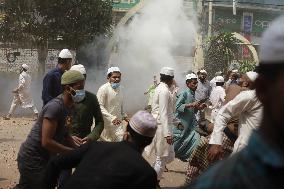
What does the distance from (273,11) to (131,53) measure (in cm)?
1856

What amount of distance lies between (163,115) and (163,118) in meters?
0.04

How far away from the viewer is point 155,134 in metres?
5.49

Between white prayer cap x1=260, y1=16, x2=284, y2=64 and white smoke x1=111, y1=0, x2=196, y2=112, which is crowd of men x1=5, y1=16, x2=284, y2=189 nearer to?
white prayer cap x1=260, y1=16, x2=284, y2=64

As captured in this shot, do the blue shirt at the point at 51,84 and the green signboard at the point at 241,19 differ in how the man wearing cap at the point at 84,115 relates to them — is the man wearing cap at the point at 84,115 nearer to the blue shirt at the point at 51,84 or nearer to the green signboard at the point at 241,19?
the blue shirt at the point at 51,84

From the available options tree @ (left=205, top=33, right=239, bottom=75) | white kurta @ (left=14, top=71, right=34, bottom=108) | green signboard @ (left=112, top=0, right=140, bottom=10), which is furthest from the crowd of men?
green signboard @ (left=112, top=0, right=140, bottom=10)

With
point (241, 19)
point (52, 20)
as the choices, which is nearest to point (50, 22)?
point (52, 20)

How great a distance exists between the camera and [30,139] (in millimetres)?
4074

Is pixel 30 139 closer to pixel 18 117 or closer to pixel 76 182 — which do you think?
pixel 76 182

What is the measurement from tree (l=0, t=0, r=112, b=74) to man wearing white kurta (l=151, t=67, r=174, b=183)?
15.0 m

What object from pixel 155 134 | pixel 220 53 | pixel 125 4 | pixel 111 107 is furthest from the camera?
pixel 125 4

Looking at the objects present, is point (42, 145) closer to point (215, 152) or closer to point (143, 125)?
point (143, 125)

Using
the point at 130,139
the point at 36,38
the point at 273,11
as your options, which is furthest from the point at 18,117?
the point at 273,11

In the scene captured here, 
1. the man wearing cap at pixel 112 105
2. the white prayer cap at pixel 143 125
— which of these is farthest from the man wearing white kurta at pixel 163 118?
the white prayer cap at pixel 143 125

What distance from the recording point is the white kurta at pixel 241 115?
4.53m
